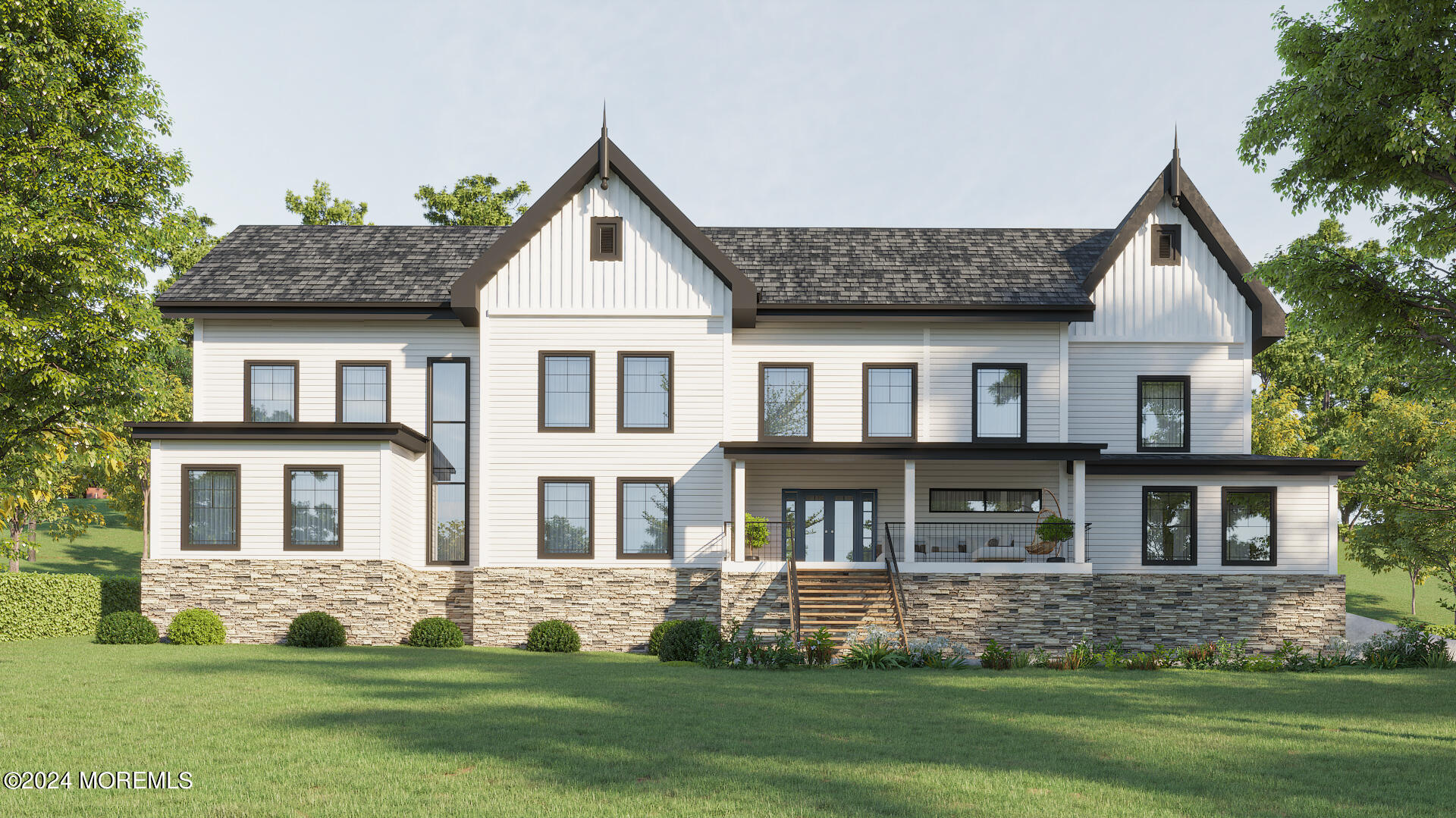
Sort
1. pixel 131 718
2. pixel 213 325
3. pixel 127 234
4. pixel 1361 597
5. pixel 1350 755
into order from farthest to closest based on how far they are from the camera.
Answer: pixel 1361 597 → pixel 213 325 → pixel 127 234 → pixel 131 718 → pixel 1350 755

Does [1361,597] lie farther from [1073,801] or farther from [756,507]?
[1073,801]

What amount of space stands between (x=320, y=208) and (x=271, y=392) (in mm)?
16567

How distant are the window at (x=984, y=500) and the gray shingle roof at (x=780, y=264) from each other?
482cm

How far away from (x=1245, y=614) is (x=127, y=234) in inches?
1029

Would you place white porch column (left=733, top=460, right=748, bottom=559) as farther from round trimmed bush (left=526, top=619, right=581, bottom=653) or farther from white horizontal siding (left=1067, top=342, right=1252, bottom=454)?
white horizontal siding (left=1067, top=342, right=1252, bottom=454)

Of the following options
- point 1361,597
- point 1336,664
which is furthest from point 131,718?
point 1361,597

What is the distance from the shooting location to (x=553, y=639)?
2405 centimetres

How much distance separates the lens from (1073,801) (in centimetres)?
901

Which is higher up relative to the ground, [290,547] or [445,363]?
[445,363]

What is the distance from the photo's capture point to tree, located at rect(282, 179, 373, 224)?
40125 millimetres

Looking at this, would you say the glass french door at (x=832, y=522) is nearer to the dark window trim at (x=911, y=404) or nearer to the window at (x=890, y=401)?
the dark window trim at (x=911, y=404)

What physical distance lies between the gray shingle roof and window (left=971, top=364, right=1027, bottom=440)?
72.8 inches

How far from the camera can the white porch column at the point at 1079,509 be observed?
2430 cm

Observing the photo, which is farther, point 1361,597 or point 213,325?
point 1361,597
